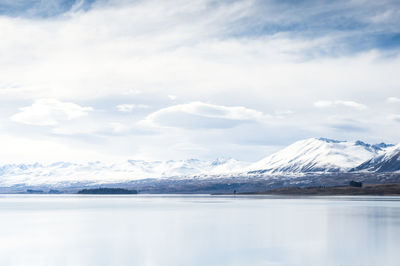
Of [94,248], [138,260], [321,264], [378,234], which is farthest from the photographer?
[378,234]

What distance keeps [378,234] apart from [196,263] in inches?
779

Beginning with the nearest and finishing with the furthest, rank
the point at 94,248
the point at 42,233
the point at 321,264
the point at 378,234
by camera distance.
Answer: the point at 321,264 → the point at 94,248 → the point at 378,234 → the point at 42,233

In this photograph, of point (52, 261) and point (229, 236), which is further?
point (229, 236)

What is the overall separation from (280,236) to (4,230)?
2670 cm

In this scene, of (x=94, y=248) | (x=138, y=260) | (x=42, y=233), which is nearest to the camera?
(x=138, y=260)

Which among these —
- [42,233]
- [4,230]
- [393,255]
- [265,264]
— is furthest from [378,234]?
[4,230]

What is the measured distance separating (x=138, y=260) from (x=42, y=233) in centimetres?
1914

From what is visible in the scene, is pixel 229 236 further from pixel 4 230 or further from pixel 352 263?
pixel 4 230

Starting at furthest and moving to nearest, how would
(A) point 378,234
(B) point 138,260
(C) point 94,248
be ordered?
(A) point 378,234 → (C) point 94,248 → (B) point 138,260

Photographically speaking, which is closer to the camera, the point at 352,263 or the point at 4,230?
the point at 352,263

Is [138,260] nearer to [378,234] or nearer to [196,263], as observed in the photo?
[196,263]

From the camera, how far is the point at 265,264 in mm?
30172

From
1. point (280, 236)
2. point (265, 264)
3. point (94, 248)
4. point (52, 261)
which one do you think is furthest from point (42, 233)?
point (265, 264)

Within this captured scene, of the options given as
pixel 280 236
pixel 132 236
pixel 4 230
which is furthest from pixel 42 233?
pixel 280 236
